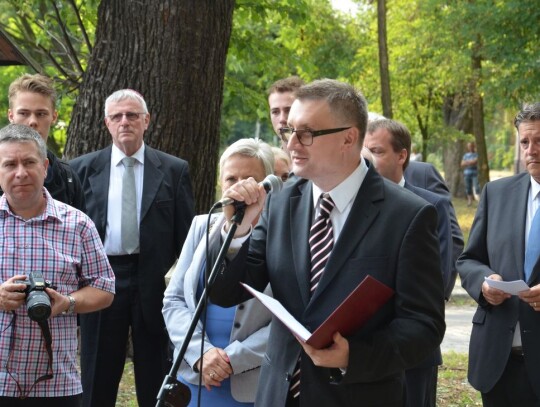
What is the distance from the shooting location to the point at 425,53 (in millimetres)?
30797

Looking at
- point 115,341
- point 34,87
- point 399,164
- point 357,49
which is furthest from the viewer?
point 357,49

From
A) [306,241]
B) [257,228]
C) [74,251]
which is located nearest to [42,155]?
[74,251]

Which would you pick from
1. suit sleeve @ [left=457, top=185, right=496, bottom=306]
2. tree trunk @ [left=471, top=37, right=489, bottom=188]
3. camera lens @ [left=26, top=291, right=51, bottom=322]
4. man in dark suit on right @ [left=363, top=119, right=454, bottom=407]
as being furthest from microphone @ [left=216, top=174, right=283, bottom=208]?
tree trunk @ [left=471, top=37, right=489, bottom=188]

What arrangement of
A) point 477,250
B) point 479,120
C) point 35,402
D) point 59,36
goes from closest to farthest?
point 35,402
point 477,250
point 59,36
point 479,120

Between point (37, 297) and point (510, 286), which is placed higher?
point (510, 286)

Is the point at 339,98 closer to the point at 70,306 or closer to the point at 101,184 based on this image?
the point at 70,306

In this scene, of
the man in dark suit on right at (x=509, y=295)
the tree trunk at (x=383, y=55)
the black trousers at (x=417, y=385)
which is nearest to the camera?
the man in dark suit on right at (x=509, y=295)

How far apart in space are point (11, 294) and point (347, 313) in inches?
75.7

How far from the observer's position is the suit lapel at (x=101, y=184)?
6.62 meters

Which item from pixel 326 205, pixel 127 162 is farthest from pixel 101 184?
pixel 326 205

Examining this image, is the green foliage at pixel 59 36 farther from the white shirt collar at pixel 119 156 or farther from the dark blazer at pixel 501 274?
the dark blazer at pixel 501 274

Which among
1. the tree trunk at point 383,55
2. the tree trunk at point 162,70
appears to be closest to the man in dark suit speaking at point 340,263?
the tree trunk at point 162,70

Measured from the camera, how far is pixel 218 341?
4.96 m

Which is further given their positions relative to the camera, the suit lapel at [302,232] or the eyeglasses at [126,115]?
the eyeglasses at [126,115]
